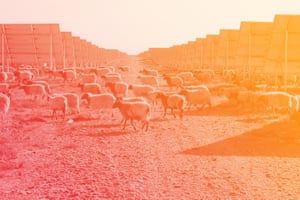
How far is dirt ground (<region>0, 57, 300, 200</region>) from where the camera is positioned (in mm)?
8875

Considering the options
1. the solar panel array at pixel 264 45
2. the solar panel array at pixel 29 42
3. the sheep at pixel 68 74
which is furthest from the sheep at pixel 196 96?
the solar panel array at pixel 29 42

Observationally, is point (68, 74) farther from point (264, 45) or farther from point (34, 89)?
point (264, 45)

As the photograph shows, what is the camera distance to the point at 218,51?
194 ft

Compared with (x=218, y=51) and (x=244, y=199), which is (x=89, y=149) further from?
(x=218, y=51)

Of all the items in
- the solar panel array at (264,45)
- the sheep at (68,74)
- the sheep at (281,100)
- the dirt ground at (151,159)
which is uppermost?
the solar panel array at (264,45)

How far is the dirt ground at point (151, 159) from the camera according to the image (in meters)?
A: 8.88

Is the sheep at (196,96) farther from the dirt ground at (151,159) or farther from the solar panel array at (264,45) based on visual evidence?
the solar panel array at (264,45)

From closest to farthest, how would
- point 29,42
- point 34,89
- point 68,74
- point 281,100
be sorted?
point 281,100, point 34,89, point 68,74, point 29,42

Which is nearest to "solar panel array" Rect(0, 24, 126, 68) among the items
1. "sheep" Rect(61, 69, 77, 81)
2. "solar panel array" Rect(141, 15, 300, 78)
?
"sheep" Rect(61, 69, 77, 81)

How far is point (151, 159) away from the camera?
1159cm

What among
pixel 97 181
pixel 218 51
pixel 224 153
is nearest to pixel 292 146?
pixel 224 153

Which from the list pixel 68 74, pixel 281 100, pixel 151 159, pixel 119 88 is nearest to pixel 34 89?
pixel 119 88

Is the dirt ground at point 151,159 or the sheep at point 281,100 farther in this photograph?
the sheep at point 281,100

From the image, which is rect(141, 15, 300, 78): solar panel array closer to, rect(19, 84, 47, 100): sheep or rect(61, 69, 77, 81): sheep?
rect(19, 84, 47, 100): sheep
